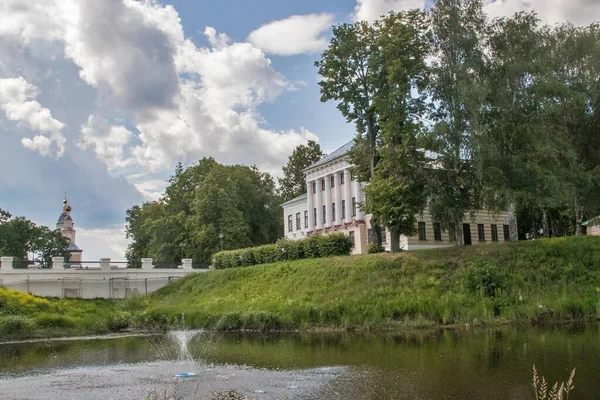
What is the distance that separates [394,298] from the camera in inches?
1248

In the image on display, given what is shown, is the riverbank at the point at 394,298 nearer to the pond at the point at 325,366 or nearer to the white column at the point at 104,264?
the pond at the point at 325,366

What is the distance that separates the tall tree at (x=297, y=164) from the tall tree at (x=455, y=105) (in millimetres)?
45357

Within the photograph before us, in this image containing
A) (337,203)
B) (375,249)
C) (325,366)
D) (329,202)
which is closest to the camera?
(325,366)

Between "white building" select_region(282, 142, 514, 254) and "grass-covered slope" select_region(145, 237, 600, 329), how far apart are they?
12677 millimetres

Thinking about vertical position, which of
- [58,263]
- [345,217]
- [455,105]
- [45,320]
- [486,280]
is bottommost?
[45,320]

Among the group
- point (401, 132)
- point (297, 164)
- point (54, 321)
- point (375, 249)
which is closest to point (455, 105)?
point (401, 132)

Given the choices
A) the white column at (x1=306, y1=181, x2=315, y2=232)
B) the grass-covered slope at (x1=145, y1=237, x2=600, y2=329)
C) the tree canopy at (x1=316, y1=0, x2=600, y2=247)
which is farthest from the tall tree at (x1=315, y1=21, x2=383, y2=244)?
the white column at (x1=306, y1=181, x2=315, y2=232)

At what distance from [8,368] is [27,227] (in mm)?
65902

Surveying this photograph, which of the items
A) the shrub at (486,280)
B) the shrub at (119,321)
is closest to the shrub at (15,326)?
the shrub at (119,321)

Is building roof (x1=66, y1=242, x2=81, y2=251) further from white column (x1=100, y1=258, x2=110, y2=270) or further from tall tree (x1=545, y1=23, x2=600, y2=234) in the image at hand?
tall tree (x1=545, y1=23, x2=600, y2=234)

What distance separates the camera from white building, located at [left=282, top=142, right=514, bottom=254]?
52031 millimetres

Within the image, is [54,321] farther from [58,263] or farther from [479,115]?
[479,115]

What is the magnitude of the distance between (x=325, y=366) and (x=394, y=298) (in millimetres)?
14938

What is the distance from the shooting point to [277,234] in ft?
254
